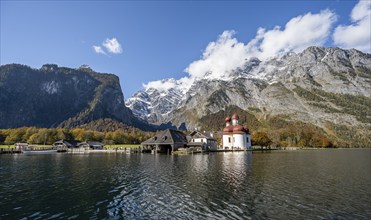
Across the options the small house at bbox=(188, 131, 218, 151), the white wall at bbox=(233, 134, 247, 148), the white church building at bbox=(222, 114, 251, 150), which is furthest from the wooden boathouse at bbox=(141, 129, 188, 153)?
the white wall at bbox=(233, 134, 247, 148)

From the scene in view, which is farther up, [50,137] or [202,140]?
[50,137]

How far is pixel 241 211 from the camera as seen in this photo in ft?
65.3

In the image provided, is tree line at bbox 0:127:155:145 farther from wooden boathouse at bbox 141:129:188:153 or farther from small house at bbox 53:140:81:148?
wooden boathouse at bbox 141:129:188:153

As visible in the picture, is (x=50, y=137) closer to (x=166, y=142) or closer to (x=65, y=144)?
(x=65, y=144)

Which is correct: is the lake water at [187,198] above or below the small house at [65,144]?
below

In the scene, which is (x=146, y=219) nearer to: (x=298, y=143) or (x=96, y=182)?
(x=96, y=182)

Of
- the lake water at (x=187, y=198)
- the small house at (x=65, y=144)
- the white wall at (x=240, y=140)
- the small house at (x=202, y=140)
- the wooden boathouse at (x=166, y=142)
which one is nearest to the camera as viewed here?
the lake water at (x=187, y=198)

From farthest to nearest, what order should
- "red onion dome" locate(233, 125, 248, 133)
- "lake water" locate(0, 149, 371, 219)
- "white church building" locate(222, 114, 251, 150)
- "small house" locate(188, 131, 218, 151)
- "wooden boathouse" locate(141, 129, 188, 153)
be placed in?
"red onion dome" locate(233, 125, 248, 133) < "white church building" locate(222, 114, 251, 150) < "small house" locate(188, 131, 218, 151) < "wooden boathouse" locate(141, 129, 188, 153) < "lake water" locate(0, 149, 371, 219)

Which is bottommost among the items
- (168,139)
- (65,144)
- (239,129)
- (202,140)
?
(65,144)

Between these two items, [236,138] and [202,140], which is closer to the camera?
[202,140]

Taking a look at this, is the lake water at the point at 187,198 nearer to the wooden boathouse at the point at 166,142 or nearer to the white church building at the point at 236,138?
the wooden boathouse at the point at 166,142

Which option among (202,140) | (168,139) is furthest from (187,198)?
(202,140)

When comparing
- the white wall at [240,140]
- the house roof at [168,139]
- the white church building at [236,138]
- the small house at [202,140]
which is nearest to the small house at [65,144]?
the house roof at [168,139]

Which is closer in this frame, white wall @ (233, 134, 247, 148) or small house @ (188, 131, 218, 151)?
small house @ (188, 131, 218, 151)
